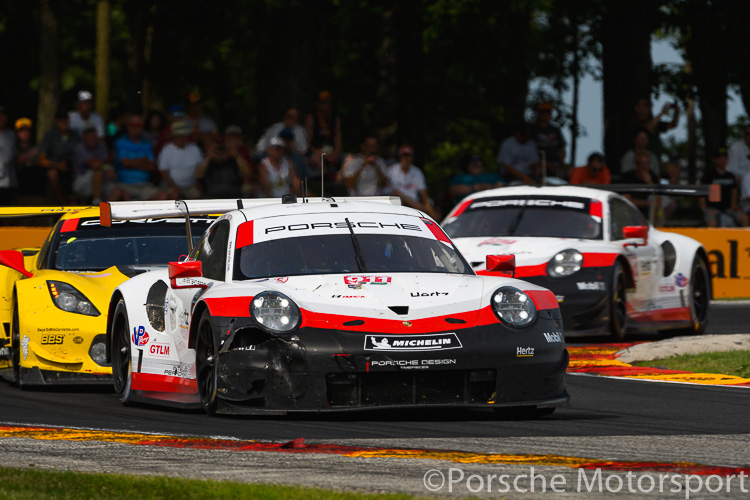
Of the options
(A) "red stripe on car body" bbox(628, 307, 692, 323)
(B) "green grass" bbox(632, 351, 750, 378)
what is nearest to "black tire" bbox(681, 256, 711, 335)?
(A) "red stripe on car body" bbox(628, 307, 692, 323)

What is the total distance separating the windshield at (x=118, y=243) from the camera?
11.7 metres

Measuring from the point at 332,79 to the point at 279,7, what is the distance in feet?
71.1

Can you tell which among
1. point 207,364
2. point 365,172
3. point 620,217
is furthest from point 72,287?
point 365,172

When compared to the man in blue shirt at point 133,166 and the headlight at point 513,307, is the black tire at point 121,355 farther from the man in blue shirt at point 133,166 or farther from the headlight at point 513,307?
the man in blue shirt at point 133,166

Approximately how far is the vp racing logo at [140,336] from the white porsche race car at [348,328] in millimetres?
284

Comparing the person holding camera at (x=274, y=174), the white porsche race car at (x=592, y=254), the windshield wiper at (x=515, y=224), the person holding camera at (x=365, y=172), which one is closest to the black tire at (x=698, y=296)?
the white porsche race car at (x=592, y=254)

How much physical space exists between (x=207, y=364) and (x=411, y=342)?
1.22m

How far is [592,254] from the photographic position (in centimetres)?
1456

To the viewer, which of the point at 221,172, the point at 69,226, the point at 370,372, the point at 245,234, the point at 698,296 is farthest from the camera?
the point at 221,172

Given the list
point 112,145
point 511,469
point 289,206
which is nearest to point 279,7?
point 112,145

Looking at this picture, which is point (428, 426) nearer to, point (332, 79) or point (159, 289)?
point (159, 289)

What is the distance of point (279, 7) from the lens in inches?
917

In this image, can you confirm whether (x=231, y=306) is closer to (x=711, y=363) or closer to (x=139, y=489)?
(x=139, y=489)

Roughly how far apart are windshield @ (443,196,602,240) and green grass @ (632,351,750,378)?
2.66m
